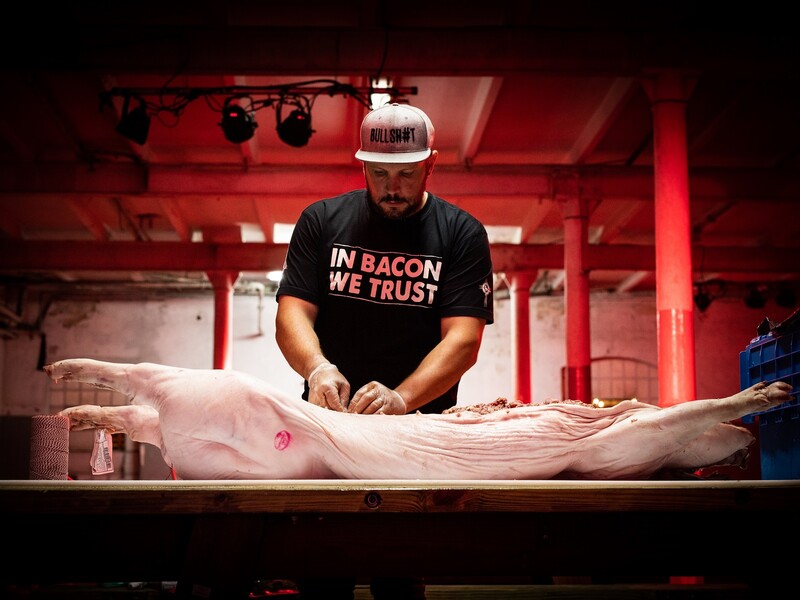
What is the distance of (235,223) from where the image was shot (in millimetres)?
13258

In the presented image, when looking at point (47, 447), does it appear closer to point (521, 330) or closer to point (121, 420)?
point (121, 420)

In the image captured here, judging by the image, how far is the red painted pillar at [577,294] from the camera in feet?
33.7

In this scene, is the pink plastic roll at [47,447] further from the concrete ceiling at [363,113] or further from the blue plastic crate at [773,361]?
the concrete ceiling at [363,113]

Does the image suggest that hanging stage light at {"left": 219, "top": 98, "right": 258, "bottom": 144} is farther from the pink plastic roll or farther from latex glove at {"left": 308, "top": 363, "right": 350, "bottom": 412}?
the pink plastic roll

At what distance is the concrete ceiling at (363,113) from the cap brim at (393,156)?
4.68 m

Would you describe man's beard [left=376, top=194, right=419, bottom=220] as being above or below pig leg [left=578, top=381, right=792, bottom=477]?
above

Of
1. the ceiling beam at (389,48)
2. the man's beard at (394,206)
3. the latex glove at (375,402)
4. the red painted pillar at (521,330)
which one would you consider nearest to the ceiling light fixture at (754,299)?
the red painted pillar at (521,330)

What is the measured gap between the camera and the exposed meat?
2.25 meters

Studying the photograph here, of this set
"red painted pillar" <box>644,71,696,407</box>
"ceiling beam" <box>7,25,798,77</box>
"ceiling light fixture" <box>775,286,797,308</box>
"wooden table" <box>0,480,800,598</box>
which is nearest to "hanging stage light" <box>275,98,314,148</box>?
"ceiling beam" <box>7,25,798,77</box>

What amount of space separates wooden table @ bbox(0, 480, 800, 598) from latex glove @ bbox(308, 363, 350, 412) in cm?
70

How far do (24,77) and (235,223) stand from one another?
513 centimetres

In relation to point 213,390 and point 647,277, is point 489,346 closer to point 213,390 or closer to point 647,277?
point 647,277

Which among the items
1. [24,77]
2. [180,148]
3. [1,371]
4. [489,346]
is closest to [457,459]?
[24,77]

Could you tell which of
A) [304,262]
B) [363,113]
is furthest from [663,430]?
[363,113]
